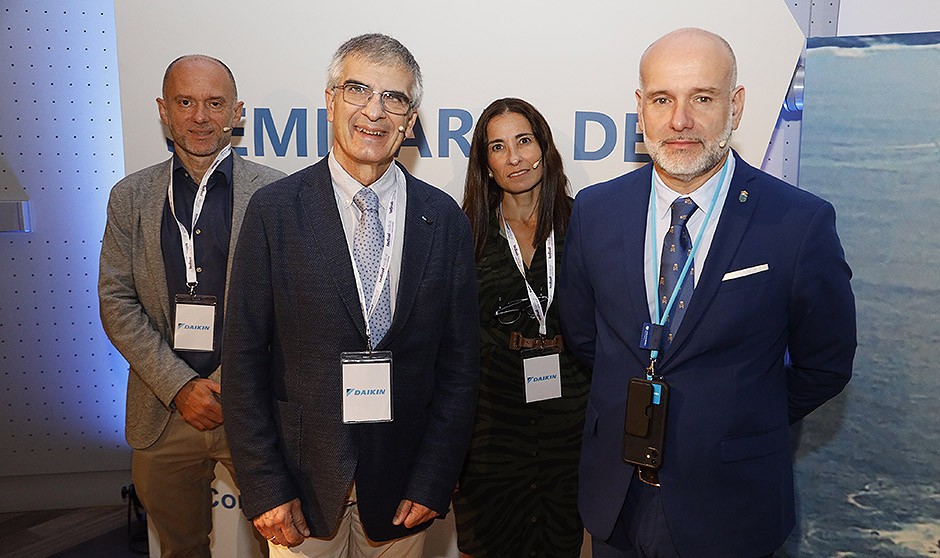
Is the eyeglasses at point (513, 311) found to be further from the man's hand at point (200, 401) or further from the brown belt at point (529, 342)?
the man's hand at point (200, 401)

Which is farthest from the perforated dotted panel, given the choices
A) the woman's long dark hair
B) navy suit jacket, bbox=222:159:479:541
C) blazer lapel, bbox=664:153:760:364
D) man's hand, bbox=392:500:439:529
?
blazer lapel, bbox=664:153:760:364

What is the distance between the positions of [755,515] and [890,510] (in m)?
1.29

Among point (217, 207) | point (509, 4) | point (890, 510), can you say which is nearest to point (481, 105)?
point (509, 4)

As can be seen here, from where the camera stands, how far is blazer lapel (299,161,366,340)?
5.77 feet

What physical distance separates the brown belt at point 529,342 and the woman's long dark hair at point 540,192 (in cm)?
38

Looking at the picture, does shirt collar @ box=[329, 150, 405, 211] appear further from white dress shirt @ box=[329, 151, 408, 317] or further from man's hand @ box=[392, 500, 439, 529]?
man's hand @ box=[392, 500, 439, 529]

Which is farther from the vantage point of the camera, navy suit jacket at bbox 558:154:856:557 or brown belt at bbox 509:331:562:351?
brown belt at bbox 509:331:562:351

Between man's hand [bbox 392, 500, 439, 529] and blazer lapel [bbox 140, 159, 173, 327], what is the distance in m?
1.16

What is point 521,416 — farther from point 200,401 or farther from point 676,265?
point 200,401

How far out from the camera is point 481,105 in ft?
9.53

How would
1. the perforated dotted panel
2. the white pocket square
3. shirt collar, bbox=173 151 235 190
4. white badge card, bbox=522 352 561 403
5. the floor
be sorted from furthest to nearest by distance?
the perforated dotted panel
the floor
shirt collar, bbox=173 151 235 190
white badge card, bbox=522 352 561 403
the white pocket square

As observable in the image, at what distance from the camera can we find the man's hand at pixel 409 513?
187 cm

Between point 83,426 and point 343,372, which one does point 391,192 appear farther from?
point 83,426

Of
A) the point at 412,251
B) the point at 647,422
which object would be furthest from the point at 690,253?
the point at 412,251
